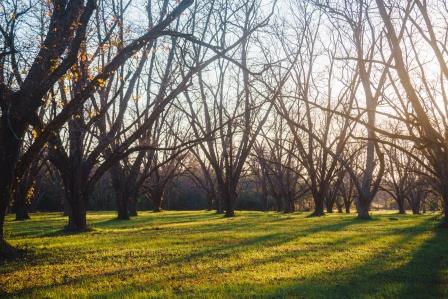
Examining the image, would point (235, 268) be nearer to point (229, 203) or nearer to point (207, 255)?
point (207, 255)

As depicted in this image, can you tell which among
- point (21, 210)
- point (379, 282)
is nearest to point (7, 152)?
point (379, 282)

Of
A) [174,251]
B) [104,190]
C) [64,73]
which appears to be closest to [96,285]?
[174,251]

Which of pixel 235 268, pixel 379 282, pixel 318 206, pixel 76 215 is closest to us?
pixel 379 282

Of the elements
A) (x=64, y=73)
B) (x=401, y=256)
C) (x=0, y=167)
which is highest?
(x=64, y=73)

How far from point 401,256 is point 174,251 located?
17.1 feet

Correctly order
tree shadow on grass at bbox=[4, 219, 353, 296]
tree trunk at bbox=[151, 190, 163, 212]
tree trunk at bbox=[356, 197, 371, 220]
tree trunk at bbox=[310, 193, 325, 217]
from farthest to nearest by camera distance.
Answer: tree trunk at bbox=[151, 190, 163, 212] < tree trunk at bbox=[310, 193, 325, 217] < tree trunk at bbox=[356, 197, 371, 220] < tree shadow on grass at bbox=[4, 219, 353, 296]

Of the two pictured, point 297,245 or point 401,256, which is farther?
point 297,245

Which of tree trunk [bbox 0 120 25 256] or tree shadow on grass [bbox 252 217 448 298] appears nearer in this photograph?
tree shadow on grass [bbox 252 217 448 298]

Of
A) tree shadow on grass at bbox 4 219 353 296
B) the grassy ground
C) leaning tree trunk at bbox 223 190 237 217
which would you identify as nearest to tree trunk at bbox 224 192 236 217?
leaning tree trunk at bbox 223 190 237 217

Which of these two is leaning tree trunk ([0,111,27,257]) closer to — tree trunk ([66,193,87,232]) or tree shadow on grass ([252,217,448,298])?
tree shadow on grass ([252,217,448,298])

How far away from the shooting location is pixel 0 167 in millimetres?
10680

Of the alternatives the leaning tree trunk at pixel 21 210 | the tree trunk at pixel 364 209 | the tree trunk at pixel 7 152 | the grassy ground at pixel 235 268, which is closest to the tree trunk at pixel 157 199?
the leaning tree trunk at pixel 21 210

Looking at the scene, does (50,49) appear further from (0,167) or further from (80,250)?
(80,250)

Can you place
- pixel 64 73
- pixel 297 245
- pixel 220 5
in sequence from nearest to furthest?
1. pixel 64 73
2. pixel 297 245
3. pixel 220 5
